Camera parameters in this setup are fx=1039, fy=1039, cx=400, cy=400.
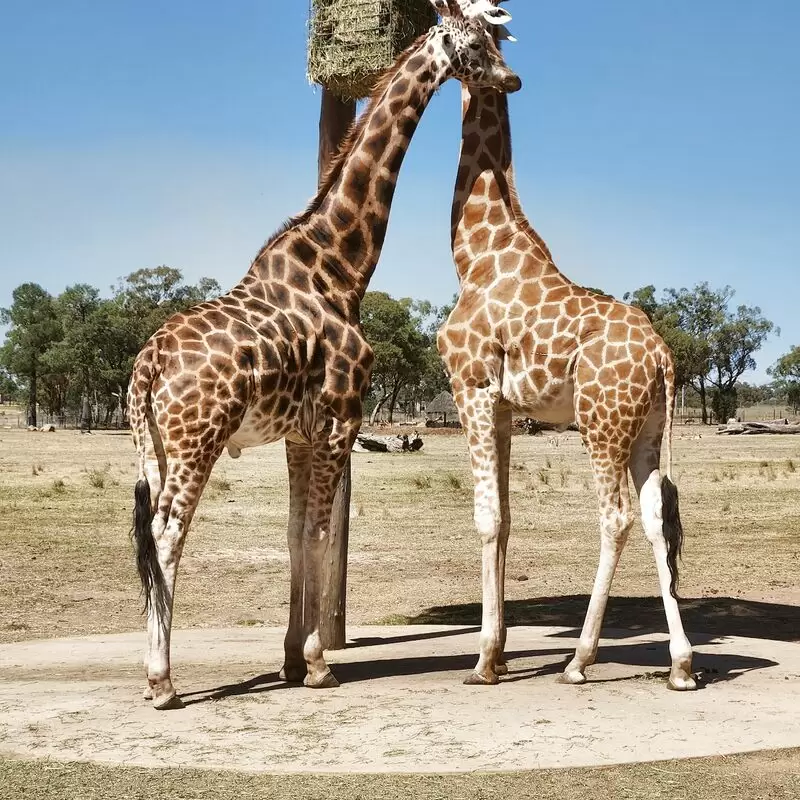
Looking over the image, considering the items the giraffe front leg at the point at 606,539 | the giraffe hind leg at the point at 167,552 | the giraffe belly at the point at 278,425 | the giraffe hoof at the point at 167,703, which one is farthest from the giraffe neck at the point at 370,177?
the giraffe hoof at the point at 167,703

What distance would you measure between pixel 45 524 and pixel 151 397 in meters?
12.7

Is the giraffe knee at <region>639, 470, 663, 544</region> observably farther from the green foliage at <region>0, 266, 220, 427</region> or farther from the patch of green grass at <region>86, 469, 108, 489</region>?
the green foliage at <region>0, 266, 220, 427</region>

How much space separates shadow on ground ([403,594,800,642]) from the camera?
1040cm

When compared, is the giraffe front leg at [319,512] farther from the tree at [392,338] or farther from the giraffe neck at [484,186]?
the tree at [392,338]

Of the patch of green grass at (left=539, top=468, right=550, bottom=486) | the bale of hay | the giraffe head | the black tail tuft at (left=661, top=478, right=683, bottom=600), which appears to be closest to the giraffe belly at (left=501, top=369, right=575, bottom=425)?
the black tail tuft at (left=661, top=478, right=683, bottom=600)

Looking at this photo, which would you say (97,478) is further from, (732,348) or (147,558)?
(732,348)

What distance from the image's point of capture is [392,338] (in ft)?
233

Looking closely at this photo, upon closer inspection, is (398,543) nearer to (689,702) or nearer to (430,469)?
(689,702)

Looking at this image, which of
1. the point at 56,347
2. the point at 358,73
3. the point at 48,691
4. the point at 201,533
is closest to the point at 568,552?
the point at 201,533

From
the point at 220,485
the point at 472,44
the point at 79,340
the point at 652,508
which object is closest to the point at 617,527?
the point at 652,508

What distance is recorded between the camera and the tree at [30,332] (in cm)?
7450

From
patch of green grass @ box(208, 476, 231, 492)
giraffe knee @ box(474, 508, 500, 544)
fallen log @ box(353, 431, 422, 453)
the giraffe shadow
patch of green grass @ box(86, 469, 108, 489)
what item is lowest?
the giraffe shadow

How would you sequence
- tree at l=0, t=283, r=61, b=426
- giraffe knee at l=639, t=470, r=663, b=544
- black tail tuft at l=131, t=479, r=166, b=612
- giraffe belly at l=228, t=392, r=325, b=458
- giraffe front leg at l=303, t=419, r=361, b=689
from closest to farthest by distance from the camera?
black tail tuft at l=131, t=479, r=166, b=612 → giraffe belly at l=228, t=392, r=325, b=458 → giraffe knee at l=639, t=470, r=663, b=544 → giraffe front leg at l=303, t=419, r=361, b=689 → tree at l=0, t=283, r=61, b=426

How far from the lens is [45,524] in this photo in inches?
717
